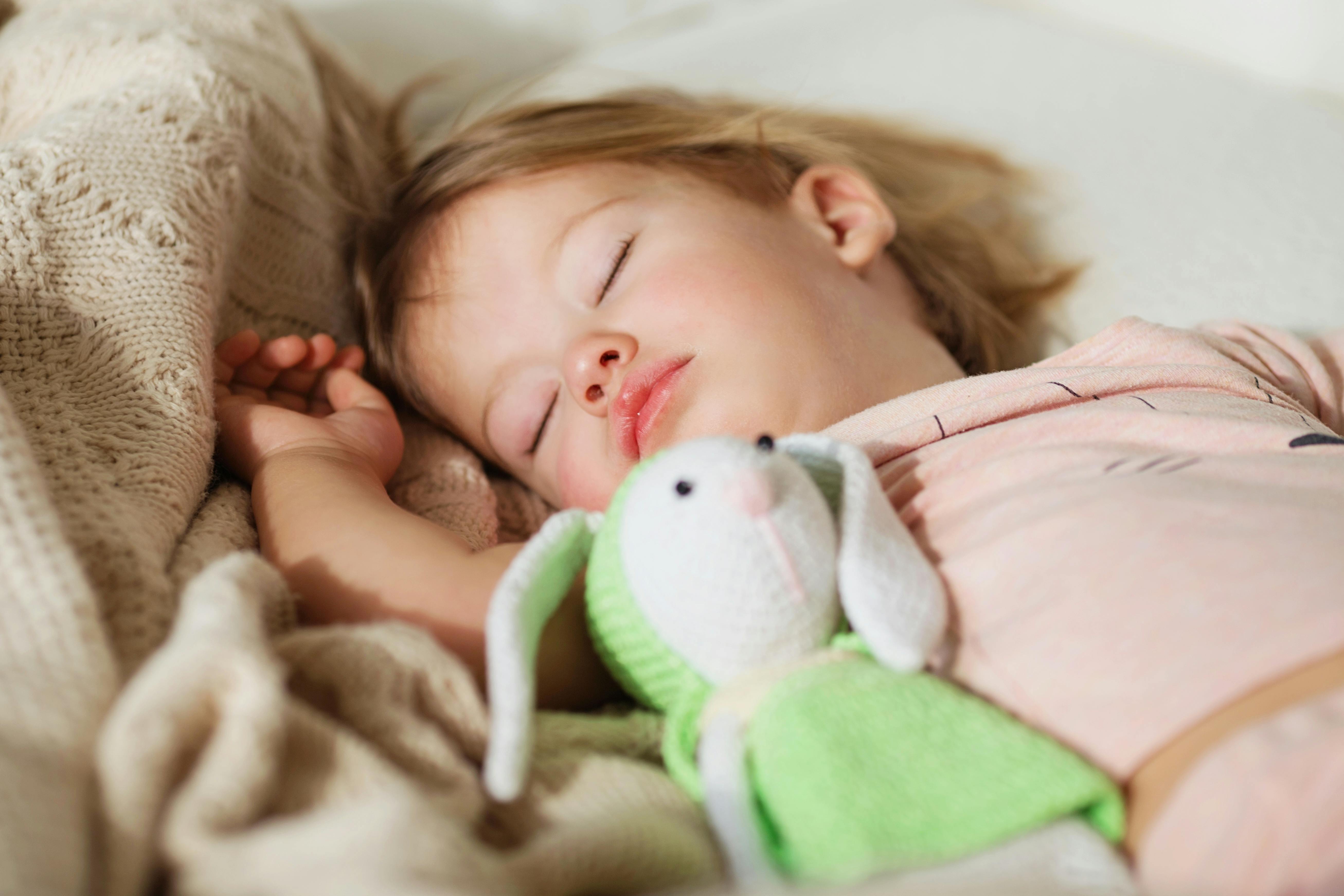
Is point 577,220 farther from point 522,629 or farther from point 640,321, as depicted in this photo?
point 522,629

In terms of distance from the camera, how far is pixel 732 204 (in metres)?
1.19

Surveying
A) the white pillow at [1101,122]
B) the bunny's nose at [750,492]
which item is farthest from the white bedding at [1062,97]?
the bunny's nose at [750,492]

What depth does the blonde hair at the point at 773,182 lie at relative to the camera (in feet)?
4.16

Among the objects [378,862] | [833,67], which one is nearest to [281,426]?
[378,862]

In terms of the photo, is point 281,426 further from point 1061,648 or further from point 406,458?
point 1061,648

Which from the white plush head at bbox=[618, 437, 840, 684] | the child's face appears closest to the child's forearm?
the white plush head at bbox=[618, 437, 840, 684]

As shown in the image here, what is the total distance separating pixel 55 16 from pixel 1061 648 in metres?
1.46

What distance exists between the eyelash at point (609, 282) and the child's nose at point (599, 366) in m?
0.08

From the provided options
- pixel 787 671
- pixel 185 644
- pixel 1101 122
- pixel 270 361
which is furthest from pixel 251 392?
pixel 1101 122

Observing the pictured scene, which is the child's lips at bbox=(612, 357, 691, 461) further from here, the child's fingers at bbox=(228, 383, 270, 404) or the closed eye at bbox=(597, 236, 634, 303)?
the child's fingers at bbox=(228, 383, 270, 404)

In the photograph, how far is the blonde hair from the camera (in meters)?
1.27

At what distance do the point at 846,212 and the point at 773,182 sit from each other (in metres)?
0.10

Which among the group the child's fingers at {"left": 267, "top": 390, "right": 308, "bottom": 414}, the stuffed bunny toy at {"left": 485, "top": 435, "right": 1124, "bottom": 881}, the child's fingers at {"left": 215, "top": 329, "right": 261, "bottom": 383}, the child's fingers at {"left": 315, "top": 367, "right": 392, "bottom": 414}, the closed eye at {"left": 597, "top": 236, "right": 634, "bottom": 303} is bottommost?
the child's fingers at {"left": 267, "top": 390, "right": 308, "bottom": 414}

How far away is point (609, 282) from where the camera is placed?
107 centimetres
